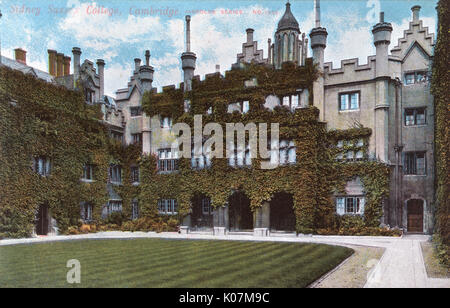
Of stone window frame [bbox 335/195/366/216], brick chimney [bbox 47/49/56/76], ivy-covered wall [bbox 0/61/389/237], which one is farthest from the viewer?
brick chimney [bbox 47/49/56/76]

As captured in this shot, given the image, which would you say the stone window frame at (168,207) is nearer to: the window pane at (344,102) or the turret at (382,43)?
the window pane at (344,102)

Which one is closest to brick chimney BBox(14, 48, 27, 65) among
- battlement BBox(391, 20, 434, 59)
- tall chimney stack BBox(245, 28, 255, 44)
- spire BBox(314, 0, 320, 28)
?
tall chimney stack BBox(245, 28, 255, 44)

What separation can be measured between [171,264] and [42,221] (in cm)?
1332

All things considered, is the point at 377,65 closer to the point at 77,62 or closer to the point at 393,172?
the point at 393,172

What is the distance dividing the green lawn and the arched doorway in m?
8.04

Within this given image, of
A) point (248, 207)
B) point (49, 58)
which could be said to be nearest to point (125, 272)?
point (248, 207)

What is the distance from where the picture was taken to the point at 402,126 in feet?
71.0

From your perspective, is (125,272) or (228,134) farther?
(228,134)

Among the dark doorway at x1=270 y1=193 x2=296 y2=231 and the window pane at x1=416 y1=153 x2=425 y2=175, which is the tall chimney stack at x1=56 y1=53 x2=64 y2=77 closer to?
the dark doorway at x1=270 y1=193 x2=296 y2=231

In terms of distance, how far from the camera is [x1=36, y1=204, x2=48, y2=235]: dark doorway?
21.6 meters

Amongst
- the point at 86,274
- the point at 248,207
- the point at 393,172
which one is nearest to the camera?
the point at 86,274

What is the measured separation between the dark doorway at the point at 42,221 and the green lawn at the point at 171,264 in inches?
237

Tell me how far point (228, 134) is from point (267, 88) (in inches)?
142

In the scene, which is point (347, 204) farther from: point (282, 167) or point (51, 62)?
point (51, 62)
